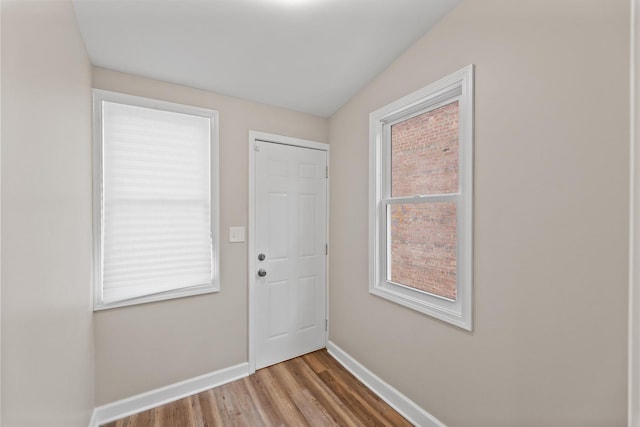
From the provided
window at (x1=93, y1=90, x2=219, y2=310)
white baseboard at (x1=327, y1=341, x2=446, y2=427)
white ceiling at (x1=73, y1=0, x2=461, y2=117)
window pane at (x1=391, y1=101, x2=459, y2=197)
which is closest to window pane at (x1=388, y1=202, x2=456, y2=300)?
window pane at (x1=391, y1=101, x2=459, y2=197)

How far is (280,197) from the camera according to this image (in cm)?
252

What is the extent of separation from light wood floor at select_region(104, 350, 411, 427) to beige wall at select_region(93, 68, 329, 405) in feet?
0.65

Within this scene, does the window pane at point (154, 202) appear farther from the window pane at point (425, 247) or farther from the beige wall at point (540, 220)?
the beige wall at point (540, 220)

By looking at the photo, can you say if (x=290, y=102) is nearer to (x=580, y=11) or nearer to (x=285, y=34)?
(x=285, y=34)

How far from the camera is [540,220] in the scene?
122cm

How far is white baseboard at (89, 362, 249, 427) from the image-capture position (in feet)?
5.96

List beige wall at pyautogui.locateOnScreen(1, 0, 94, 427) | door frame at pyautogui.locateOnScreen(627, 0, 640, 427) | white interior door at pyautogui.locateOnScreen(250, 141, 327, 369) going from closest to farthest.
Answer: beige wall at pyautogui.locateOnScreen(1, 0, 94, 427) → door frame at pyautogui.locateOnScreen(627, 0, 640, 427) → white interior door at pyautogui.locateOnScreen(250, 141, 327, 369)

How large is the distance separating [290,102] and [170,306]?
78.4 inches

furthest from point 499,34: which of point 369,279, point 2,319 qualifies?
point 2,319

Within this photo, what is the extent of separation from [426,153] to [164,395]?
2.65 meters

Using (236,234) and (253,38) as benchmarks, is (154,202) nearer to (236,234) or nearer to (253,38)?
(236,234)

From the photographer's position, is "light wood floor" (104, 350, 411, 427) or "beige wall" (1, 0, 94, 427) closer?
"beige wall" (1, 0, 94, 427)

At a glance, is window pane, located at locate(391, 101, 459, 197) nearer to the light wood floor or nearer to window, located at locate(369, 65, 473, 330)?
window, located at locate(369, 65, 473, 330)

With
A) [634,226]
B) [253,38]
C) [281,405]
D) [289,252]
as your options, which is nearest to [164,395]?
[281,405]
